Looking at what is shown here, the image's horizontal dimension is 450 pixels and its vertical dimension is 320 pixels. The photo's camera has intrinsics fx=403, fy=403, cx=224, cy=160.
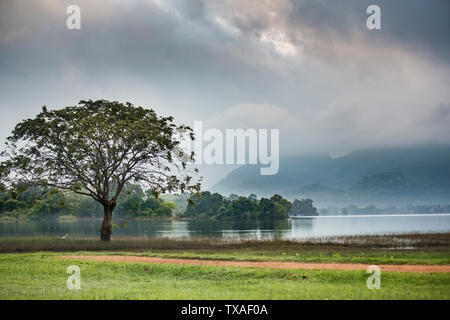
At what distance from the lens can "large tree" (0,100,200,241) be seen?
39250mm

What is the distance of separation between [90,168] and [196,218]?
115406 mm

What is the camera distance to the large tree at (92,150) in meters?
39.2

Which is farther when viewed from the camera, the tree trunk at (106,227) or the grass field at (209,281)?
the tree trunk at (106,227)

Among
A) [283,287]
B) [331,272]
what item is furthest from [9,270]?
[331,272]

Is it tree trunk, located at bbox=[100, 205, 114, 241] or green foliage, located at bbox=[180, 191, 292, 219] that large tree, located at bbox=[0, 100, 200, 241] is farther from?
green foliage, located at bbox=[180, 191, 292, 219]

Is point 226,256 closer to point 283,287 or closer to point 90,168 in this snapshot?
point 283,287

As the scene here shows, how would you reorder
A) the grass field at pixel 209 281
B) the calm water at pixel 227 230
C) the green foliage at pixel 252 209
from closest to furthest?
the grass field at pixel 209 281
the calm water at pixel 227 230
the green foliage at pixel 252 209

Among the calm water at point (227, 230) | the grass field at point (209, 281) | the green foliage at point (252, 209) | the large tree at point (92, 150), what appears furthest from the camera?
the green foliage at point (252, 209)

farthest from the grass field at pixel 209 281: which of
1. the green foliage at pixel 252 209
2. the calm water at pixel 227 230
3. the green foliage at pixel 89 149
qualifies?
the green foliage at pixel 252 209

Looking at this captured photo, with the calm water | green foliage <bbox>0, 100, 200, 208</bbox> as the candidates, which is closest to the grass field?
green foliage <bbox>0, 100, 200, 208</bbox>

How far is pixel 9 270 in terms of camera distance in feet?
73.2

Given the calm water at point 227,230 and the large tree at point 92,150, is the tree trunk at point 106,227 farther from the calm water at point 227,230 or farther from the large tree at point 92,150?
the calm water at point 227,230

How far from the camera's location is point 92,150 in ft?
130
